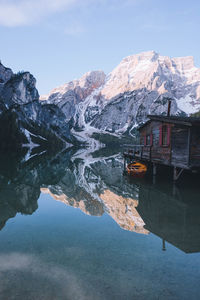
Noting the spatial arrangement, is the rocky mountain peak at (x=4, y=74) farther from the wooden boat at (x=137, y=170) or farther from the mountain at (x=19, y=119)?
the wooden boat at (x=137, y=170)

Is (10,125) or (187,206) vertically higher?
(10,125)

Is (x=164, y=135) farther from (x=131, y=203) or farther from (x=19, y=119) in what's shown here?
(x=19, y=119)

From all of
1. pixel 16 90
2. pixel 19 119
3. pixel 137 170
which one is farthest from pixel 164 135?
pixel 16 90

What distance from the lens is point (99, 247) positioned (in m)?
10.3

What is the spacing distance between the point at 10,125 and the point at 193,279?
331 feet

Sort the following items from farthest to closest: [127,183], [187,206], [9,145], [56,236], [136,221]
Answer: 1. [9,145]
2. [127,183]
3. [187,206]
4. [136,221]
5. [56,236]

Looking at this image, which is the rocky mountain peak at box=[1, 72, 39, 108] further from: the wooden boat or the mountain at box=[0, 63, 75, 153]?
the wooden boat

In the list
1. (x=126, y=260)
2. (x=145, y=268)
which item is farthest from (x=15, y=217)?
(x=145, y=268)

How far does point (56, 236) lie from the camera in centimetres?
1173

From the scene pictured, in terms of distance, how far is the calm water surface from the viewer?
23.7 feet

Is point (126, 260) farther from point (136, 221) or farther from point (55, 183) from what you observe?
point (55, 183)

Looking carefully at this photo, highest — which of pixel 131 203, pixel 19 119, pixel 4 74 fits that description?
pixel 4 74

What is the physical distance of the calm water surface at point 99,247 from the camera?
7.23 m

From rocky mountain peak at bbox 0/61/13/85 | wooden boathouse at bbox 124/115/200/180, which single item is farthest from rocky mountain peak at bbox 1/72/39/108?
wooden boathouse at bbox 124/115/200/180
